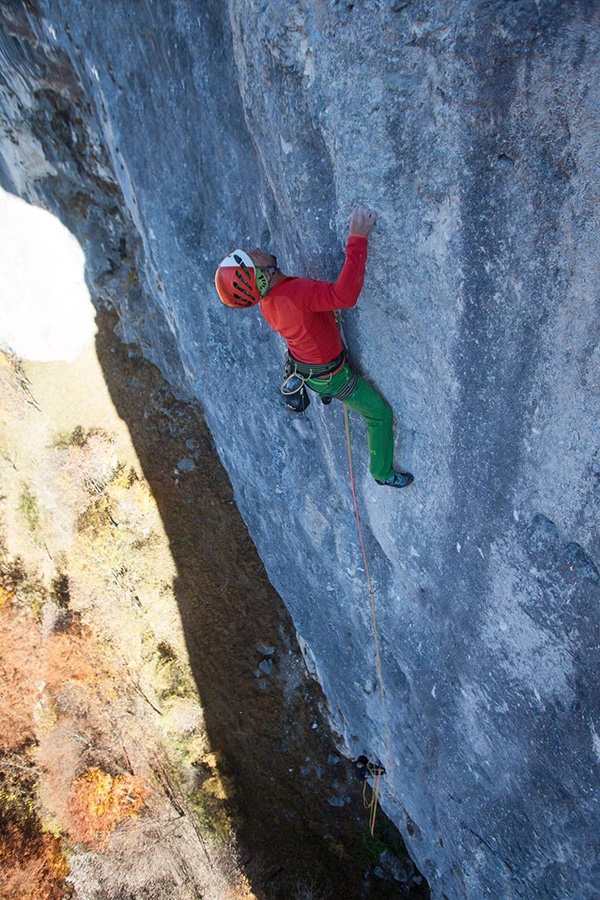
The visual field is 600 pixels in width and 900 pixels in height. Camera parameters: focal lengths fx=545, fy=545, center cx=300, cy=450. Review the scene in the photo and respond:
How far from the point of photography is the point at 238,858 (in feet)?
24.1

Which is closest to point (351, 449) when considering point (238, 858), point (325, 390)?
point (325, 390)

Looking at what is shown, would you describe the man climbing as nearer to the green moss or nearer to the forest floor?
the forest floor

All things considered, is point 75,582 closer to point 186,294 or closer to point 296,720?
point 296,720

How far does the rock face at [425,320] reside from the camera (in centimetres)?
259

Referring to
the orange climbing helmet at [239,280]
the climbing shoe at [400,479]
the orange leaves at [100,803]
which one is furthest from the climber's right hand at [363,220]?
the orange leaves at [100,803]

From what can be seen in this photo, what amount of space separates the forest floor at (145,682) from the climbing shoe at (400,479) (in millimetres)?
4101

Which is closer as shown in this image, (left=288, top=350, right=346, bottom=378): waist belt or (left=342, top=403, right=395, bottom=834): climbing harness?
(left=288, top=350, right=346, bottom=378): waist belt

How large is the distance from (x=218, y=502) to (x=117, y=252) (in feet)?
12.8

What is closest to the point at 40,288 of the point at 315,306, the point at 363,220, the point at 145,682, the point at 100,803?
the point at 145,682

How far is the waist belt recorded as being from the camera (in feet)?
13.0

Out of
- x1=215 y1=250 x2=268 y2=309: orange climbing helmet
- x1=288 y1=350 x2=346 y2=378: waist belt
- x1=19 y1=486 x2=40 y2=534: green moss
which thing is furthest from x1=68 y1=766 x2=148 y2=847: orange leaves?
x1=215 y1=250 x2=268 y2=309: orange climbing helmet

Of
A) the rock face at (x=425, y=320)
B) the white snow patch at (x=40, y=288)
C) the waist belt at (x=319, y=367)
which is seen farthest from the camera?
the white snow patch at (x=40, y=288)

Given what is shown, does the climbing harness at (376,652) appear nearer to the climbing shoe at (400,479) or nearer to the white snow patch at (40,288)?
the climbing shoe at (400,479)

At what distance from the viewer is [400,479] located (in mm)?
4238
